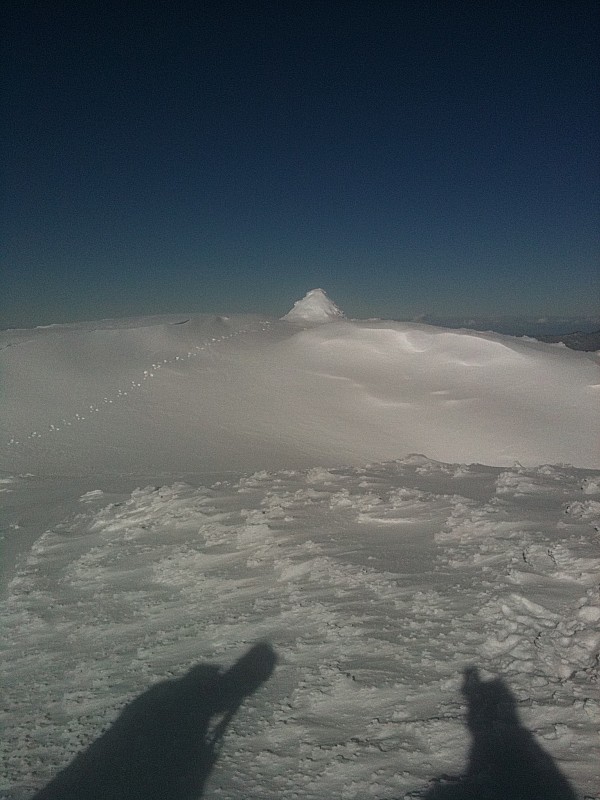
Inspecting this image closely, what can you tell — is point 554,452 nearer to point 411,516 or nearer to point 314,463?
point 314,463

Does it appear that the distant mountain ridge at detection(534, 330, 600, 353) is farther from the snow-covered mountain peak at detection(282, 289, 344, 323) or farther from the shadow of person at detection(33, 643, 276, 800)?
the shadow of person at detection(33, 643, 276, 800)

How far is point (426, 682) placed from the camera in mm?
3908

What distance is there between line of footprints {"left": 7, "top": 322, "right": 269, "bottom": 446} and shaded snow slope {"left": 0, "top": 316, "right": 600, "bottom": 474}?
0.07m

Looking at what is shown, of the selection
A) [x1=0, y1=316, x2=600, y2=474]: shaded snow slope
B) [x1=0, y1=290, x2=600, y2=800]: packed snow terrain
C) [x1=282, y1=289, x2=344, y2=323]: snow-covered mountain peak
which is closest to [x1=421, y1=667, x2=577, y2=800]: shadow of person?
[x1=0, y1=290, x2=600, y2=800]: packed snow terrain

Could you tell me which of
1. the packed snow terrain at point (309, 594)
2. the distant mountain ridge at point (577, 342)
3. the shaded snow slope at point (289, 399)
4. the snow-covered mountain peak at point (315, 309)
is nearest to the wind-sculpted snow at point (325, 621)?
the packed snow terrain at point (309, 594)

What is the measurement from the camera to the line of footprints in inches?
501

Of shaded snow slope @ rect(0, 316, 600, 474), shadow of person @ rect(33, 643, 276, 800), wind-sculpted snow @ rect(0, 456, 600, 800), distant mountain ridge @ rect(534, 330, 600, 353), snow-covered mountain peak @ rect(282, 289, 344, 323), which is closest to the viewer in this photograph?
shadow of person @ rect(33, 643, 276, 800)

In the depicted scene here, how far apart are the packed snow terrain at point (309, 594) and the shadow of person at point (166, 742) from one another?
69mm

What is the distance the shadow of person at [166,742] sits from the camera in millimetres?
3287

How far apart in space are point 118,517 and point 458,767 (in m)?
5.78

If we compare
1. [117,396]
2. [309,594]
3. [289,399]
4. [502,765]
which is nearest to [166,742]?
[309,594]

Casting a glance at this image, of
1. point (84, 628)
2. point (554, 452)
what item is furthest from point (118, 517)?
point (554, 452)

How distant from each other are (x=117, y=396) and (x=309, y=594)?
1170 centimetres

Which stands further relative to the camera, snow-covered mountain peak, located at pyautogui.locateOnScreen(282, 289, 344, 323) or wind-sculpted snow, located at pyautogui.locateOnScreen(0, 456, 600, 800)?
snow-covered mountain peak, located at pyautogui.locateOnScreen(282, 289, 344, 323)
